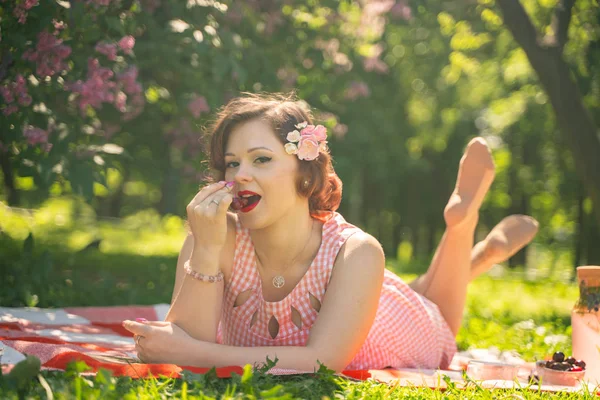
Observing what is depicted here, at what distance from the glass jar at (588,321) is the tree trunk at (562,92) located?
3124 mm

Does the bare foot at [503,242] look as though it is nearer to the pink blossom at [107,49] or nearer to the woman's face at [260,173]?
the woman's face at [260,173]

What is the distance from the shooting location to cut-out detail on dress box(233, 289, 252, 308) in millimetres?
3293

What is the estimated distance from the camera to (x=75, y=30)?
445cm

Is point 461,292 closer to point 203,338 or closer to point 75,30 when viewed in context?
point 203,338

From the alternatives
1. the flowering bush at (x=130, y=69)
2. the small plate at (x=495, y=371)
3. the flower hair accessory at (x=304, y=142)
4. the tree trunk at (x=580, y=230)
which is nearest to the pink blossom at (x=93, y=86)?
the flowering bush at (x=130, y=69)

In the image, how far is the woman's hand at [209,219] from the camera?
2904 millimetres

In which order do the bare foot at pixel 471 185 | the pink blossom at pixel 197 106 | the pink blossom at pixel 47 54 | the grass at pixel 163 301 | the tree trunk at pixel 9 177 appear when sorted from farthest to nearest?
the tree trunk at pixel 9 177
the pink blossom at pixel 197 106
the pink blossom at pixel 47 54
the bare foot at pixel 471 185
the grass at pixel 163 301

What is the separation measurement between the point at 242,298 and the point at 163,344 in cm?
56

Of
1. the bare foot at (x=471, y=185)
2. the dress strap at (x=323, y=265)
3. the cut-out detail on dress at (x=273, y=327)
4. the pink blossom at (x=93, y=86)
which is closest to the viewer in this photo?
the dress strap at (x=323, y=265)

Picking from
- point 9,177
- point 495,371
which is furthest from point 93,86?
point 495,371

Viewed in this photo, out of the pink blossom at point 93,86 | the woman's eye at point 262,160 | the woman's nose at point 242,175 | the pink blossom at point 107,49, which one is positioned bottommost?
the woman's nose at point 242,175

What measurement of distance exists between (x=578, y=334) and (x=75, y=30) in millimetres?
3139

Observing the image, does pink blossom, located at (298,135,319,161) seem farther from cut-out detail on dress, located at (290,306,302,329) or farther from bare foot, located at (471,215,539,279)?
bare foot, located at (471,215,539,279)

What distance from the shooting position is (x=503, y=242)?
447 centimetres
